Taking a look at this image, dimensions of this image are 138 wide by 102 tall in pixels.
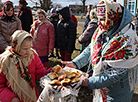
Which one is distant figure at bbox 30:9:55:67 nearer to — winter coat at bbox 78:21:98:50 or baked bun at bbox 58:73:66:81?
winter coat at bbox 78:21:98:50

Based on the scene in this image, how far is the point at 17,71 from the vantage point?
1855mm

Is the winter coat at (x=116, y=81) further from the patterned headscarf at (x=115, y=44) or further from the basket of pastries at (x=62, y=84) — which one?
the basket of pastries at (x=62, y=84)

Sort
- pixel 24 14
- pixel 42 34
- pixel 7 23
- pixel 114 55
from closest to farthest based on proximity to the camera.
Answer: pixel 114 55 → pixel 7 23 → pixel 42 34 → pixel 24 14

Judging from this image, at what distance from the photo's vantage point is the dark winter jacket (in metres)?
4.00

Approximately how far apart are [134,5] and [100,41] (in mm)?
9703

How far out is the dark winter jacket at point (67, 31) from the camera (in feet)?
13.1

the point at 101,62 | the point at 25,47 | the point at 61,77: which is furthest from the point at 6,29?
the point at 101,62

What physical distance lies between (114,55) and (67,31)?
262 centimetres

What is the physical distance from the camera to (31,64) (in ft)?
6.68

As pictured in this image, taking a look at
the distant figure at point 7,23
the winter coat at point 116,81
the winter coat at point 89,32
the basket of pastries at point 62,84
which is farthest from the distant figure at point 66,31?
the winter coat at point 116,81

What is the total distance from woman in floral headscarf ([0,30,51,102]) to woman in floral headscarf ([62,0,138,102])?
72 cm

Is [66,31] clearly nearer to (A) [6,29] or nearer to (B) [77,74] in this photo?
(A) [6,29]

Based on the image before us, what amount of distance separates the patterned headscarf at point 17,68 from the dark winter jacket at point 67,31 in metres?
2.16

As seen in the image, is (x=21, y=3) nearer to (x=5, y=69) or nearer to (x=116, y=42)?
(x=5, y=69)
